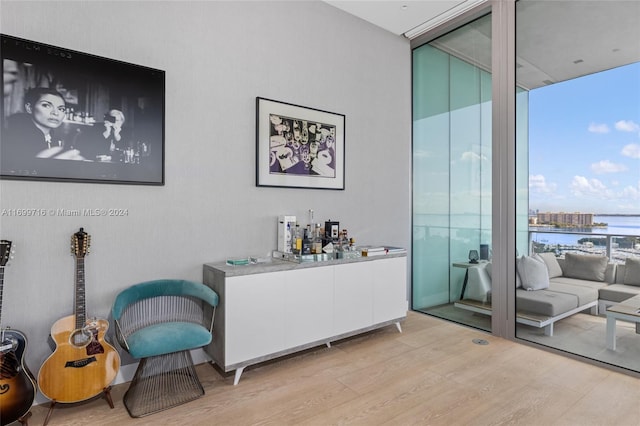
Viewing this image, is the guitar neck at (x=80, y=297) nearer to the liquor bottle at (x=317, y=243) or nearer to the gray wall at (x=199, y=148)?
the gray wall at (x=199, y=148)

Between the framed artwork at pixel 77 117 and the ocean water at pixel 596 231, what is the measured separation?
3.13 metres

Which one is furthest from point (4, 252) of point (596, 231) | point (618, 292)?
point (618, 292)

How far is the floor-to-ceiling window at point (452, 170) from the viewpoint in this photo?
3.61 meters

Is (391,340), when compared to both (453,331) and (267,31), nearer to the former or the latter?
(453,331)

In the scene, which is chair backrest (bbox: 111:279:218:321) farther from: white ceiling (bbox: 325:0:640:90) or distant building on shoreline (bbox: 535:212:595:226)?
white ceiling (bbox: 325:0:640:90)

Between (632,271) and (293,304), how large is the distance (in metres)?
2.52

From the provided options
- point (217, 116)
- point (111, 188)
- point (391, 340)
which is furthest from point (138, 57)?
point (391, 340)

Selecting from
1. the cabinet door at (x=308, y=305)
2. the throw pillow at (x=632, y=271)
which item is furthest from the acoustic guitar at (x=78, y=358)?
the throw pillow at (x=632, y=271)

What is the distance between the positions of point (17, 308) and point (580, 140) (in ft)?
13.5

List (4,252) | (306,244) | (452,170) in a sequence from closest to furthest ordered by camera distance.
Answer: (4,252), (306,244), (452,170)

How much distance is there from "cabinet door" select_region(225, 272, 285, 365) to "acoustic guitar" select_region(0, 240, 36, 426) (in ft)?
3.54

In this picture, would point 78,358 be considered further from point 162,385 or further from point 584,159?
point 584,159

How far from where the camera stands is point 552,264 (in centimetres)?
310

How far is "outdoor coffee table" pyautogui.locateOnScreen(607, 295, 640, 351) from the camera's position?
8.75ft
